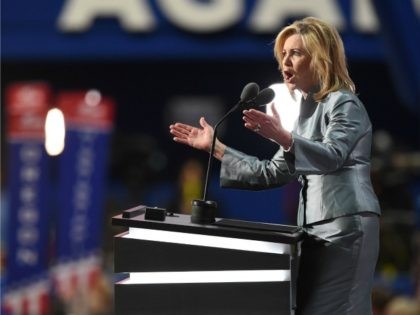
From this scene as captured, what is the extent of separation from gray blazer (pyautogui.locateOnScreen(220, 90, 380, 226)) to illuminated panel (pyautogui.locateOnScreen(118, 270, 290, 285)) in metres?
0.09

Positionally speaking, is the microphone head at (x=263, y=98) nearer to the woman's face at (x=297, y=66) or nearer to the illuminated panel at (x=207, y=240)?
the woman's face at (x=297, y=66)

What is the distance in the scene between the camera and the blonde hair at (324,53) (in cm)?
114

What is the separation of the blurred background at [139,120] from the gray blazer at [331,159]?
374 millimetres

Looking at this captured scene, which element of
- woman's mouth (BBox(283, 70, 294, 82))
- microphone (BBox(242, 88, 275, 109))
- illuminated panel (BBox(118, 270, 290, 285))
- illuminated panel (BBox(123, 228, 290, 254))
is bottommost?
illuminated panel (BBox(118, 270, 290, 285))

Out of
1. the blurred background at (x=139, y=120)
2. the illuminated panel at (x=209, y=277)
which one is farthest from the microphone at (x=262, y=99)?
the blurred background at (x=139, y=120)

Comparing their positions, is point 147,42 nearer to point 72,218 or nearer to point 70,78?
point 70,78

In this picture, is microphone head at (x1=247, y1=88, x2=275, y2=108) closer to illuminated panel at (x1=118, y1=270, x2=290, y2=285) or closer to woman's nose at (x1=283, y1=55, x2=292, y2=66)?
woman's nose at (x1=283, y1=55, x2=292, y2=66)

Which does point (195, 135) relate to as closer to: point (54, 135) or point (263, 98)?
point (263, 98)

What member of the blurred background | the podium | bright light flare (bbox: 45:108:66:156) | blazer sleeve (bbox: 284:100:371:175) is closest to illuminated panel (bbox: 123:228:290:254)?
the podium

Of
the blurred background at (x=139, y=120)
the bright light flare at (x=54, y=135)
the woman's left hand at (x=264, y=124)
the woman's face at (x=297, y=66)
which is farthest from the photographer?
the blurred background at (x=139, y=120)

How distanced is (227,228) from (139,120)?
235 inches

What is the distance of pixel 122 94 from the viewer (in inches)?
283

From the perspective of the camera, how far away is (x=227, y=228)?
3.63ft

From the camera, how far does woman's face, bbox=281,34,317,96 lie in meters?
1.15
